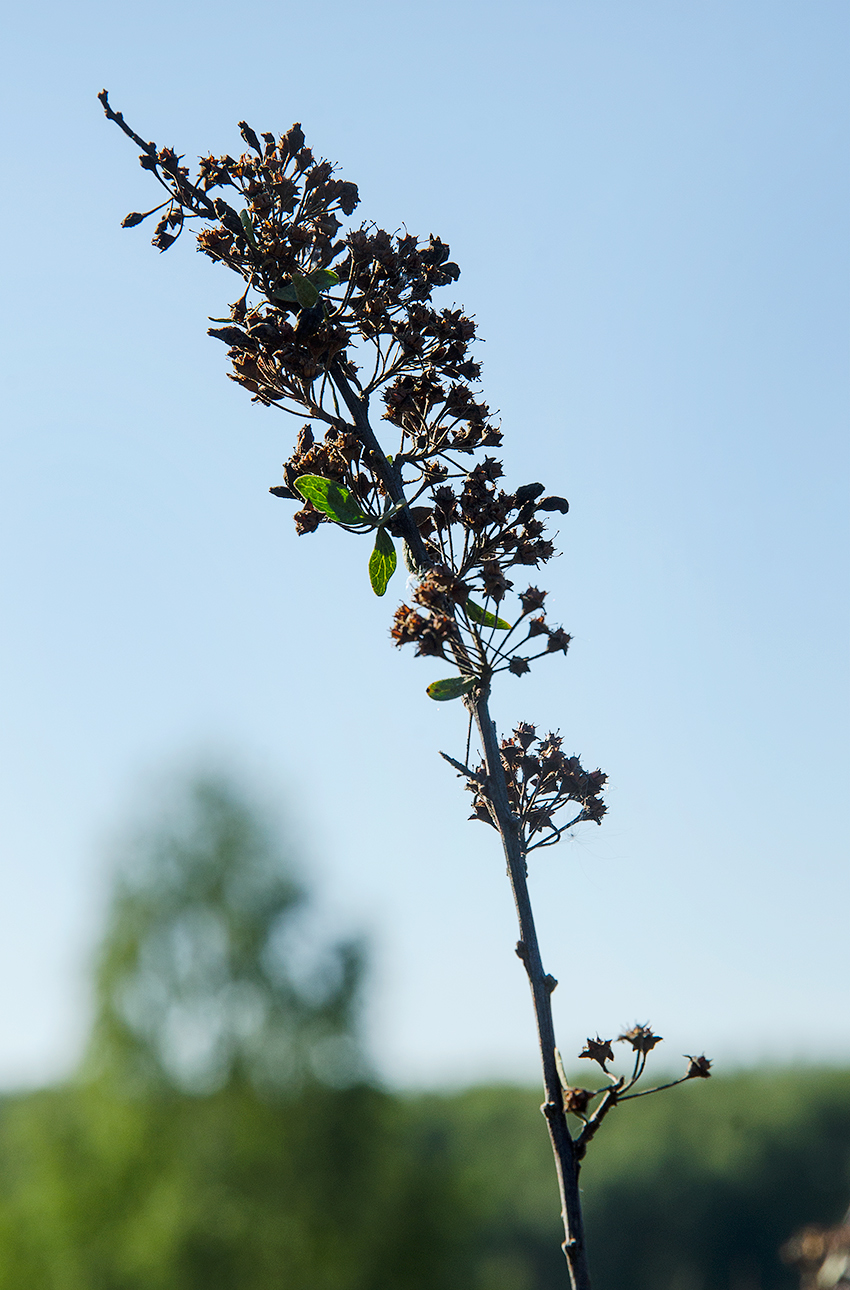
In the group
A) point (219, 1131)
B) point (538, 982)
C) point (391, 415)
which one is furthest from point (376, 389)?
point (219, 1131)

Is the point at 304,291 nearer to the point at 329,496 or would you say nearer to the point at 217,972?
the point at 329,496

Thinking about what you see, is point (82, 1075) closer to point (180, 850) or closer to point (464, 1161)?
point (180, 850)

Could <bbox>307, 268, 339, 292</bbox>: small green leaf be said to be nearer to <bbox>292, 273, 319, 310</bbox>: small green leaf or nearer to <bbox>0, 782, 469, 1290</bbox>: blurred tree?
<bbox>292, 273, 319, 310</bbox>: small green leaf

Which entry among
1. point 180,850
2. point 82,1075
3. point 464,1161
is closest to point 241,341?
point 82,1075

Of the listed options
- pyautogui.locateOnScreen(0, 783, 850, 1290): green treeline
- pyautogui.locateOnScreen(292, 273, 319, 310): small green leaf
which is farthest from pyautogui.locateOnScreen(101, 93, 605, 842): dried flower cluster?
pyautogui.locateOnScreen(0, 783, 850, 1290): green treeline

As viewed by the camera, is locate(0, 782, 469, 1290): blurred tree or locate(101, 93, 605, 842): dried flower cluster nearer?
locate(101, 93, 605, 842): dried flower cluster
